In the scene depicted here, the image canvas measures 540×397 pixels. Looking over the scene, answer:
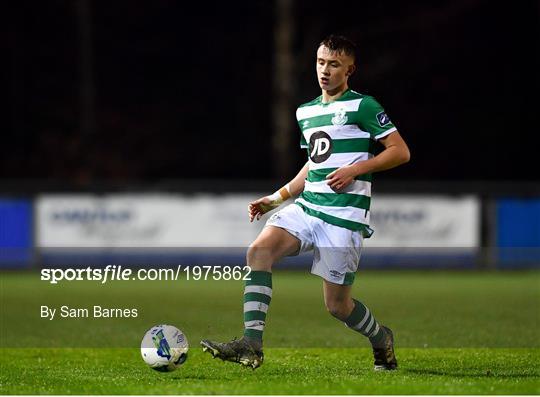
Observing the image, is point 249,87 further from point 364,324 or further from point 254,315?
point 254,315

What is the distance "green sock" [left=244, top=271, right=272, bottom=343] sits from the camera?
688 cm

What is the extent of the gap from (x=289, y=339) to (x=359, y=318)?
2447mm

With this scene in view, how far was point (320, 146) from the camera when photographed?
7195mm

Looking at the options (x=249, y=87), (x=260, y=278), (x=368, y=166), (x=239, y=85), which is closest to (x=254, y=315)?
(x=260, y=278)

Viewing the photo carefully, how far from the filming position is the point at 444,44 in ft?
81.0

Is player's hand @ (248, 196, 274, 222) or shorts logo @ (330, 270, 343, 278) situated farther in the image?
player's hand @ (248, 196, 274, 222)

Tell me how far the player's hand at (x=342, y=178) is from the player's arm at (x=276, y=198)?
51 cm

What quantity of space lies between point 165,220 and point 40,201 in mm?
2119

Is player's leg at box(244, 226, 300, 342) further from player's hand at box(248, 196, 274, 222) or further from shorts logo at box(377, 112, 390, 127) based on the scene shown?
shorts logo at box(377, 112, 390, 127)

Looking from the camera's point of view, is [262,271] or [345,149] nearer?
[262,271]

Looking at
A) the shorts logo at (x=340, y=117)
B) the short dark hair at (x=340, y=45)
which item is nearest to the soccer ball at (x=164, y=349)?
the shorts logo at (x=340, y=117)

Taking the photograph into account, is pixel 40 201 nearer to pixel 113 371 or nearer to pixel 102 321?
pixel 102 321

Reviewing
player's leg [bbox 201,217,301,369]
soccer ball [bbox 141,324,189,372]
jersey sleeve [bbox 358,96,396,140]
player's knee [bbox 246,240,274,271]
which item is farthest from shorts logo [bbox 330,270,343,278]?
soccer ball [bbox 141,324,189,372]

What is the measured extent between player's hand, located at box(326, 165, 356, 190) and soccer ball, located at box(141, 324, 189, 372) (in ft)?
4.39
